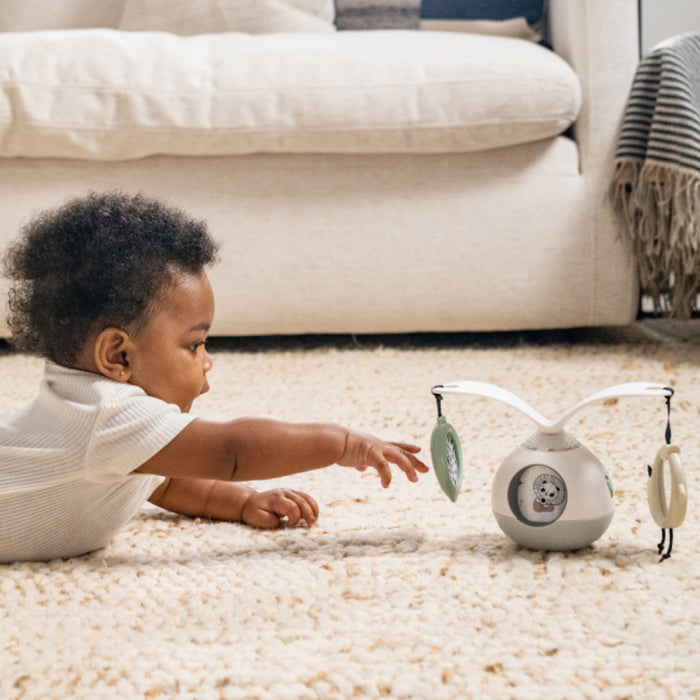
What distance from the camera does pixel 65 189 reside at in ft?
5.29

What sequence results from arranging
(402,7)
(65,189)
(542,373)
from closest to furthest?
(542,373) → (65,189) → (402,7)

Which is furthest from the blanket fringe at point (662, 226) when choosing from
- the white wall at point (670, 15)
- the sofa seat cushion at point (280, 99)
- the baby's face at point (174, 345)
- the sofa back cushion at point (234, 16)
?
the white wall at point (670, 15)

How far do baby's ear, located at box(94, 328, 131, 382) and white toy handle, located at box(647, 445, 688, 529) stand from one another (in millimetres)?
439

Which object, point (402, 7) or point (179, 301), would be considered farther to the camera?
point (402, 7)

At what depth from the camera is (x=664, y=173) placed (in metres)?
1.51

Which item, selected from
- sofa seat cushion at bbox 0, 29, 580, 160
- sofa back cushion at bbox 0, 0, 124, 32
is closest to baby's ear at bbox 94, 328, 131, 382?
sofa seat cushion at bbox 0, 29, 580, 160

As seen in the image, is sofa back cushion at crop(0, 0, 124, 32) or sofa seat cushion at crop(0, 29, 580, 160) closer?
sofa seat cushion at crop(0, 29, 580, 160)

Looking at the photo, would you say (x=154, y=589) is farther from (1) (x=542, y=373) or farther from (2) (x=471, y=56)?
(2) (x=471, y=56)

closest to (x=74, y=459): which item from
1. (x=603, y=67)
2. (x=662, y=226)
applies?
(x=662, y=226)

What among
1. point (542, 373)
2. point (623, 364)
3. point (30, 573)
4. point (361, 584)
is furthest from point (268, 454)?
point (623, 364)

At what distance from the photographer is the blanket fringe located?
150 cm

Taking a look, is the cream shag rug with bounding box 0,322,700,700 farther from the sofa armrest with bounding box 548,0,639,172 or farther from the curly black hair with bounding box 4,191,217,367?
the sofa armrest with bounding box 548,0,639,172

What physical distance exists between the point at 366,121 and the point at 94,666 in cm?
110

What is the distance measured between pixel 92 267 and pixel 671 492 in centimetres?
50
